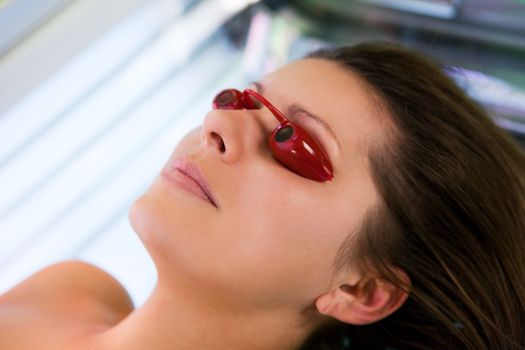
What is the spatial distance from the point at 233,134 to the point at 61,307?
607 mm

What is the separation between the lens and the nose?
0.91m

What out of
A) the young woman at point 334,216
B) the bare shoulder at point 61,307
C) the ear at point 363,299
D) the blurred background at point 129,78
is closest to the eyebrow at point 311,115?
the young woman at point 334,216

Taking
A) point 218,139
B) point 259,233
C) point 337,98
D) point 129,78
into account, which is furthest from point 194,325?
point 129,78

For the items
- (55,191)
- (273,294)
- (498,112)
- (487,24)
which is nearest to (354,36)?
(487,24)

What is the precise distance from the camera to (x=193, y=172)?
0.92 meters

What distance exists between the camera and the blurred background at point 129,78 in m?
1.32

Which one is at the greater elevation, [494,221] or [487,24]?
[487,24]

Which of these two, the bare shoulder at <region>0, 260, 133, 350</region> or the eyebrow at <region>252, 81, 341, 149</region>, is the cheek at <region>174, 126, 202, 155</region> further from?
the bare shoulder at <region>0, 260, 133, 350</region>

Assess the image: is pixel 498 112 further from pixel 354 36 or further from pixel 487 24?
pixel 354 36

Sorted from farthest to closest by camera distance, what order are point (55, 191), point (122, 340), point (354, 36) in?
point (354, 36), point (55, 191), point (122, 340)

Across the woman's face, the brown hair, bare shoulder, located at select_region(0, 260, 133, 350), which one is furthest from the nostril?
bare shoulder, located at select_region(0, 260, 133, 350)

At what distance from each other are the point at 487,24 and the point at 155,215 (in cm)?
145

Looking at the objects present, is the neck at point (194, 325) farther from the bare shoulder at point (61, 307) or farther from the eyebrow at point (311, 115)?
the eyebrow at point (311, 115)

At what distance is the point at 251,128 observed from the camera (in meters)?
0.94
